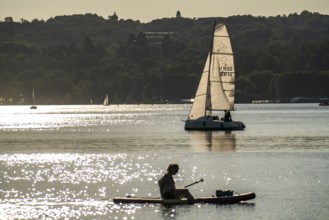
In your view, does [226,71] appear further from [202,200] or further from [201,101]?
[202,200]

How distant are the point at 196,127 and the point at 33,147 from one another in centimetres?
2760

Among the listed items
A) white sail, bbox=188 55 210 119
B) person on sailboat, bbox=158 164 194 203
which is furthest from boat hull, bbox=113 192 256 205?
white sail, bbox=188 55 210 119

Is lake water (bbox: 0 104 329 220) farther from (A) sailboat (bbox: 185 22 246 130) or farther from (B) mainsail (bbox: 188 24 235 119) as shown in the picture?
(B) mainsail (bbox: 188 24 235 119)

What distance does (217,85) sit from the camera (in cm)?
14362

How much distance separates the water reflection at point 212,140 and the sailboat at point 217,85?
1954 mm

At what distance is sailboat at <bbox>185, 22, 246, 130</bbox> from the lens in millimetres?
141000

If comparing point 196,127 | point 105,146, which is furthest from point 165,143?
point 196,127

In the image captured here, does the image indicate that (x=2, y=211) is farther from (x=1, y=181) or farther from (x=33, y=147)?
(x=33, y=147)

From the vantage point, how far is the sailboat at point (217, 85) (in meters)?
141

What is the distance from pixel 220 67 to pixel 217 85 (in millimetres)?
2421

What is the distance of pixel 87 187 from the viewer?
7062cm

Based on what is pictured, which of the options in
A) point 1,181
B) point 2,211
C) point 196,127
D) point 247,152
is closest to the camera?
point 2,211

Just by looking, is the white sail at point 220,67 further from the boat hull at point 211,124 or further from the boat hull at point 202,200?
the boat hull at point 202,200

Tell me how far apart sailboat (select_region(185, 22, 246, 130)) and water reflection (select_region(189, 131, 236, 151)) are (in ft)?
6.41
